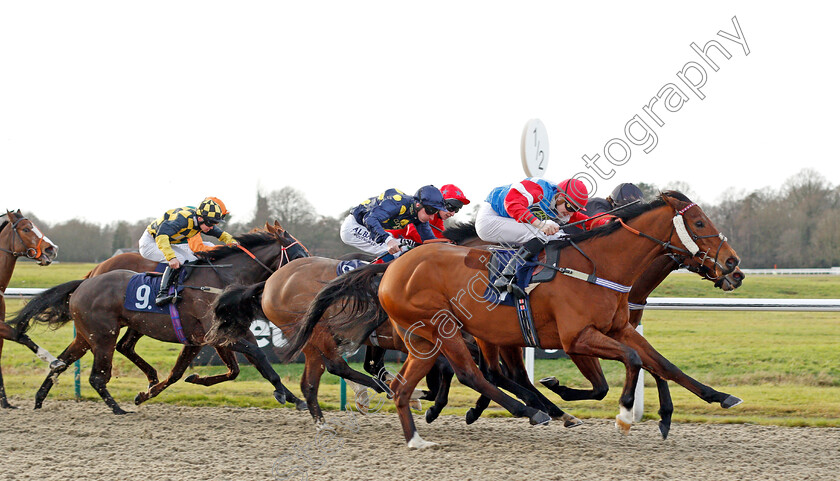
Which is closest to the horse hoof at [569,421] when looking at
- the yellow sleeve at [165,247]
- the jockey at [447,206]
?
the jockey at [447,206]

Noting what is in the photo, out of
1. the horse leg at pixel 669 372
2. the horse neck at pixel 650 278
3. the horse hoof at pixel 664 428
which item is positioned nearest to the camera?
the horse leg at pixel 669 372

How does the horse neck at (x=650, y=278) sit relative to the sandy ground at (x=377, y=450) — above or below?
above

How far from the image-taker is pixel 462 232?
543 centimetres

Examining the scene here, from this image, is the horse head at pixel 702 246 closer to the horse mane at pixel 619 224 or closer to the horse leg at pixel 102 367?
the horse mane at pixel 619 224

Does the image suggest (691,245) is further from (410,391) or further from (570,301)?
(410,391)

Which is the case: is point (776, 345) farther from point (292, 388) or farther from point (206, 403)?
point (206, 403)

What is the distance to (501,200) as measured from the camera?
447 centimetres

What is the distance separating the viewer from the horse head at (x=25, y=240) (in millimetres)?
6426

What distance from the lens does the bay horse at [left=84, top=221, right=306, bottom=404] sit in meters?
5.68

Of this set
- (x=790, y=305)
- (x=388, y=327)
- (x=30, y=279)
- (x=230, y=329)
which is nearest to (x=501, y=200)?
(x=388, y=327)

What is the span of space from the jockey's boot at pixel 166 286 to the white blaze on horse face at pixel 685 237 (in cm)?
372

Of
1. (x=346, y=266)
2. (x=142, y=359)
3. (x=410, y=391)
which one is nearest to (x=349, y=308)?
(x=346, y=266)

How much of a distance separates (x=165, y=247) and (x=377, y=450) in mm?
2612

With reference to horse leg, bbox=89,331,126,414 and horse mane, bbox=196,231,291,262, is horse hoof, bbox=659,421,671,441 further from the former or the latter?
horse leg, bbox=89,331,126,414
